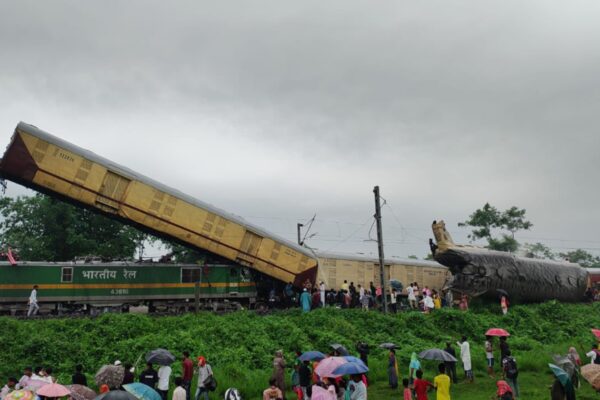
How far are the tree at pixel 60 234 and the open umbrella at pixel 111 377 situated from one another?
2684 centimetres

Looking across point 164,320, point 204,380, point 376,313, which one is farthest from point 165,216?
point 204,380

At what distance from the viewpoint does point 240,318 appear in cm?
1823

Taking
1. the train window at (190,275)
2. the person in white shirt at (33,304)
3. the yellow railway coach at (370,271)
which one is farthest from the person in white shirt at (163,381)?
the yellow railway coach at (370,271)

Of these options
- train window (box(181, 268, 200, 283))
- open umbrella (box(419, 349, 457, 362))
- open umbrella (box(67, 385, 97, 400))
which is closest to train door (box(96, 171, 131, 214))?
train window (box(181, 268, 200, 283))

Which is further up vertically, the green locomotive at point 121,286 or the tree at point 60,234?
the tree at point 60,234

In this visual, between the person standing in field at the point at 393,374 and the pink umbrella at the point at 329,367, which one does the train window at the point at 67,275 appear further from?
the pink umbrella at the point at 329,367

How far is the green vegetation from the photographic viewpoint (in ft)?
43.4

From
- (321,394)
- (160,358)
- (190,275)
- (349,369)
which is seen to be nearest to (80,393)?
(160,358)

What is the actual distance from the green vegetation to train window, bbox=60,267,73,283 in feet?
15.3

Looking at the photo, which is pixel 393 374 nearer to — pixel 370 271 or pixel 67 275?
pixel 67 275

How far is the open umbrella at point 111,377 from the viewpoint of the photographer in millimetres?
8984

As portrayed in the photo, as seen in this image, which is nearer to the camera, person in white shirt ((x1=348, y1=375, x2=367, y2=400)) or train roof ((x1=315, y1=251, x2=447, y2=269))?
person in white shirt ((x1=348, y1=375, x2=367, y2=400))

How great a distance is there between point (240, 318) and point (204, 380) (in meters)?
7.69

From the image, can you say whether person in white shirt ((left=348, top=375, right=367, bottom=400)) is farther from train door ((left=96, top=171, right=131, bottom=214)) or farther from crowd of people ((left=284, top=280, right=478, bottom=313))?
train door ((left=96, top=171, right=131, bottom=214))
